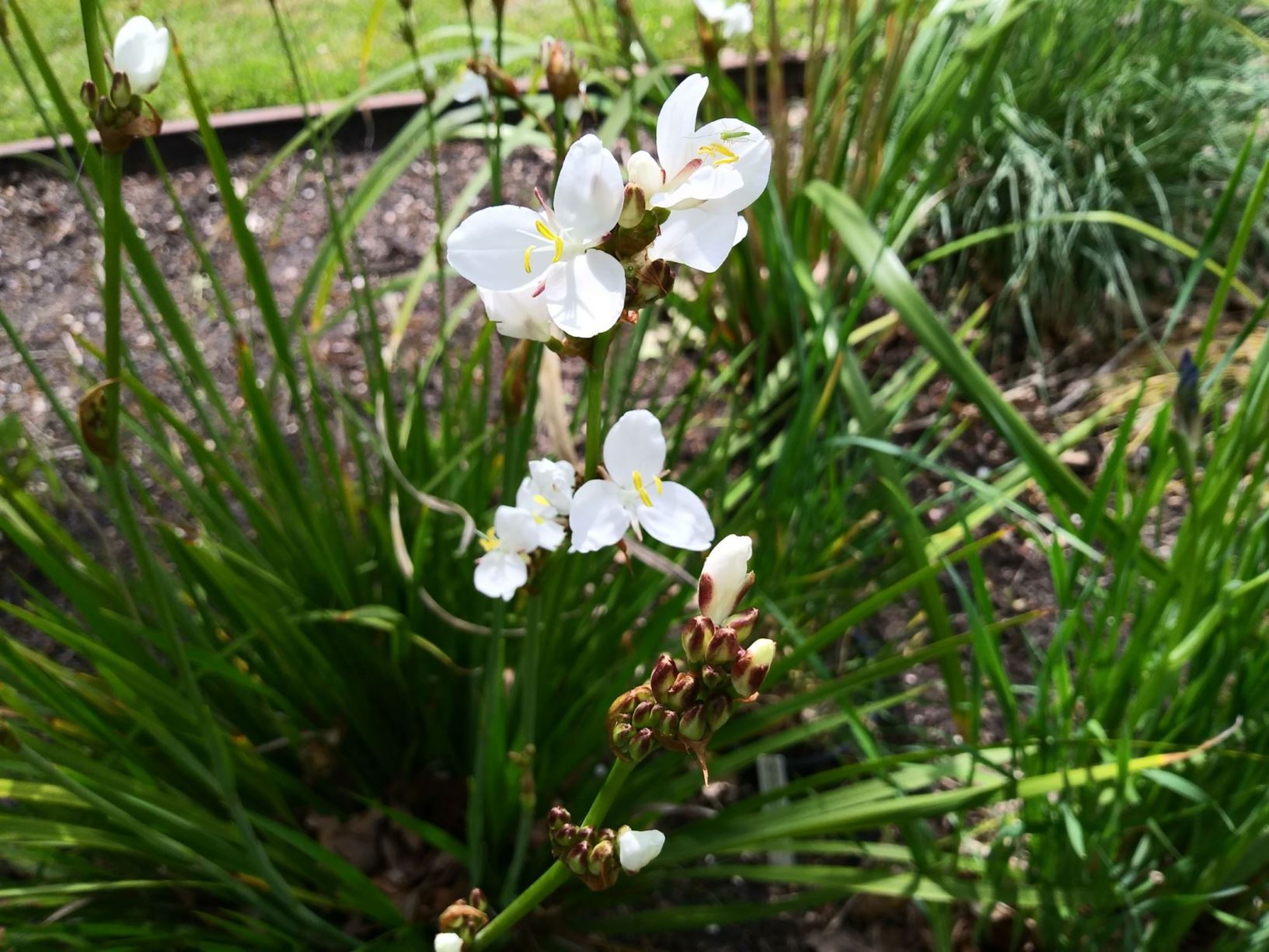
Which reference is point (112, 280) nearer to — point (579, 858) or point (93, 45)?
point (93, 45)

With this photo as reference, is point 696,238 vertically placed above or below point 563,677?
above

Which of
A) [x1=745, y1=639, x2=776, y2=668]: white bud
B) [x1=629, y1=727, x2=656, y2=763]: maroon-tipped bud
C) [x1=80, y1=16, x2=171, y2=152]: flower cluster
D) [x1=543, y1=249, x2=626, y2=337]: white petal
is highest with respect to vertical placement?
[x1=80, y1=16, x2=171, y2=152]: flower cluster

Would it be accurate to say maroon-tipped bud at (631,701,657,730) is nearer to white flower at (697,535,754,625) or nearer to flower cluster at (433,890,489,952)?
white flower at (697,535,754,625)

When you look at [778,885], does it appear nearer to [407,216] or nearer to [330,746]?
[330,746]

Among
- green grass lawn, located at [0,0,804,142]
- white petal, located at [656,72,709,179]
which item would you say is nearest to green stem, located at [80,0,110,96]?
white petal, located at [656,72,709,179]

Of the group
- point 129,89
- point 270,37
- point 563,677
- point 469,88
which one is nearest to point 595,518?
point 129,89

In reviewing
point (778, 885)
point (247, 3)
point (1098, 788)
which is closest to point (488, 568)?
point (1098, 788)
